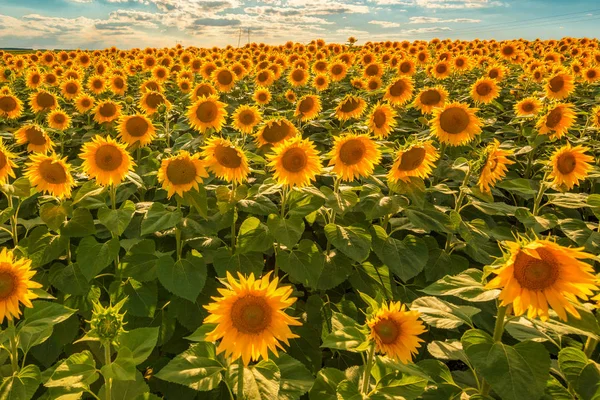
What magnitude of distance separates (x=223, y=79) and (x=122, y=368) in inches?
267

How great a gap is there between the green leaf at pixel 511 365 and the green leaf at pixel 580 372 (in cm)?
18

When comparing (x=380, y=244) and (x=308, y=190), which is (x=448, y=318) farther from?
(x=308, y=190)

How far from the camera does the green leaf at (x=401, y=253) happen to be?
10.7 feet

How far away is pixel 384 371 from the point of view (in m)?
2.34

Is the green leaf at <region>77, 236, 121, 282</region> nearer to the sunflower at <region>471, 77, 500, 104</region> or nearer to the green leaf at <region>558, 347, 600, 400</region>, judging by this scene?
the green leaf at <region>558, 347, 600, 400</region>

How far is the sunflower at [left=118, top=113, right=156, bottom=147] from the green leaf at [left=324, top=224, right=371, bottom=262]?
8.37 feet

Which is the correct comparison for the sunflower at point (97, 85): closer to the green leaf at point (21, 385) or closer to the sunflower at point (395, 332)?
the green leaf at point (21, 385)

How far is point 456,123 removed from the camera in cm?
471

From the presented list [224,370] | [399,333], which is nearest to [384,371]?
[399,333]

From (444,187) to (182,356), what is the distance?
2578mm

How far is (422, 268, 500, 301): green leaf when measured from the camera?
7.04ft

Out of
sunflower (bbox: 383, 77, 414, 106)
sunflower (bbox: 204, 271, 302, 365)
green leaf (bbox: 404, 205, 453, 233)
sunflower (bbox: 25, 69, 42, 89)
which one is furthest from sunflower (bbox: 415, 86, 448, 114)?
sunflower (bbox: 25, 69, 42, 89)

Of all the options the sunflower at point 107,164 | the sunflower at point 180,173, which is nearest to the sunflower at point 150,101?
the sunflower at point 107,164

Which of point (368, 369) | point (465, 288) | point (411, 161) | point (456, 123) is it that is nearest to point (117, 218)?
point (368, 369)
